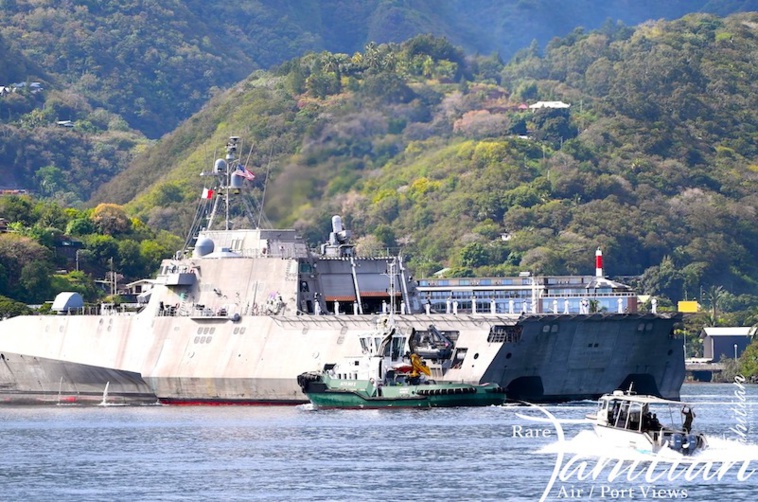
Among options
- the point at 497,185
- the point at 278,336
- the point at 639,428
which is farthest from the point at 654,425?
the point at 497,185

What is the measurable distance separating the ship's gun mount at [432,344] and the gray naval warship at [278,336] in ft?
0.18

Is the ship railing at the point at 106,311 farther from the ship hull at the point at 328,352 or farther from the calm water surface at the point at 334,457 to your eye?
the calm water surface at the point at 334,457

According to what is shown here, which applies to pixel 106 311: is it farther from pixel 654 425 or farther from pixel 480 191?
pixel 480 191

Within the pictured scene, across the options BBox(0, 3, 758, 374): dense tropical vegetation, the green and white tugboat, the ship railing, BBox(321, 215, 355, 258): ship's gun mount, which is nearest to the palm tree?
BBox(0, 3, 758, 374): dense tropical vegetation

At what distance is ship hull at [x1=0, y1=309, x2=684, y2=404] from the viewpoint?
260 feet

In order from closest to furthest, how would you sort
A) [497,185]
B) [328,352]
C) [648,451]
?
[648,451] → [328,352] → [497,185]

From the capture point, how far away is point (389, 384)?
248ft

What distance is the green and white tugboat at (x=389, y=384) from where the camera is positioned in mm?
74875

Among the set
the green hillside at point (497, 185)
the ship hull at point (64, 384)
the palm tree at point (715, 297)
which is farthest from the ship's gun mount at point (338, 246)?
the palm tree at point (715, 297)

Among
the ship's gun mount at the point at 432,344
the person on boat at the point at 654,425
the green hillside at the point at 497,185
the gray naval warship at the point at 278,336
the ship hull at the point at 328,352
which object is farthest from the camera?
the green hillside at the point at 497,185

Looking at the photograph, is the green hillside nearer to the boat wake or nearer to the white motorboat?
the boat wake

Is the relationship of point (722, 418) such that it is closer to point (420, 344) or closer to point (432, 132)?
point (420, 344)

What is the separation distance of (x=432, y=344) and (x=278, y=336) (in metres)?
7.67

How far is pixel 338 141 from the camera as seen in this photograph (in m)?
128
